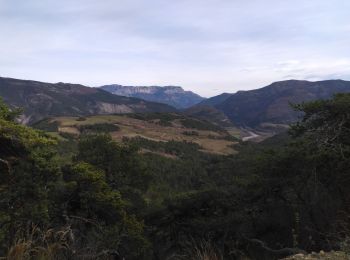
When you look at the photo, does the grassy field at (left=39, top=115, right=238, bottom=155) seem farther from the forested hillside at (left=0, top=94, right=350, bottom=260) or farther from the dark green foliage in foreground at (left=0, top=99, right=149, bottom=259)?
the dark green foliage in foreground at (left=0, top=99, right=149, bottom=259)

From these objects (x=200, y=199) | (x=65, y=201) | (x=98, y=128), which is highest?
(x=200, y=199)

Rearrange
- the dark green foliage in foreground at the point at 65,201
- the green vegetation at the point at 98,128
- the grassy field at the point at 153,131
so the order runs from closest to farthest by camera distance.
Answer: the dark green foliage in foreground at the point at 65,201 → the green vegetation at the point at 98,128 → the grassy field at the point at 153,131

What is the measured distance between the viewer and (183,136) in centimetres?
15450

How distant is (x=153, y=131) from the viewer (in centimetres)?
15625

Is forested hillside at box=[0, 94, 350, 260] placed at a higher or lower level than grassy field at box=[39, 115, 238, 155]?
higher

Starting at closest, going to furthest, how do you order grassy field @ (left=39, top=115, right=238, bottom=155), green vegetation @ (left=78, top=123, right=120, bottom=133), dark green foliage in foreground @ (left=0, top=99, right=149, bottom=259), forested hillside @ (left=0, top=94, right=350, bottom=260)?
1. dark green foliage in foreground @ (left=0, top=99, right=149, bottom=259)
2. forested hillside @ (left=0, top=94, right=350, bottom=260)
3. green vegetation @ (left=78, top=123, right=120, bottom=133)
4. grassy field @ (left=39, top=115, right=238, bottom=155)

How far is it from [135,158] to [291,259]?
23.3 m

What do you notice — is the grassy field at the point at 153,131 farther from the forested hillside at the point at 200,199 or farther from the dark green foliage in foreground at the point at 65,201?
the dark green foliage in foreground at the point at 65,201

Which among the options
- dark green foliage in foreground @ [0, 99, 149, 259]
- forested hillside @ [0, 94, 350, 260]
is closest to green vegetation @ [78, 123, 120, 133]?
forested hillside @ [0, 94, 350, 260]

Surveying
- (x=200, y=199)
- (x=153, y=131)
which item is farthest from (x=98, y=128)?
(x=200, y=199)

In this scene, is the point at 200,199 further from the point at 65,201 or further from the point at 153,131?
the point at 153,131

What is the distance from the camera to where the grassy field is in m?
136

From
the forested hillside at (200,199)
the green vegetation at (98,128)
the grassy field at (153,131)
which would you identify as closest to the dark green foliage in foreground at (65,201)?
the forested hillside at (200,199)

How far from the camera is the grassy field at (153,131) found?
136 meters
